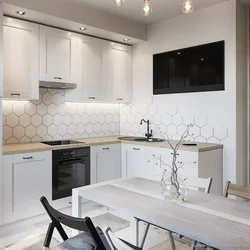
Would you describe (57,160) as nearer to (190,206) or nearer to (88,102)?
(88,102)

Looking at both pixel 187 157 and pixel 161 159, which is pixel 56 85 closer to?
pixel 161 159

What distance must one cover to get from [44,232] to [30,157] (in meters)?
0.82

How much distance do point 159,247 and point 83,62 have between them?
8.49 ft

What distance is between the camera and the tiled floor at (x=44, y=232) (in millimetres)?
2520

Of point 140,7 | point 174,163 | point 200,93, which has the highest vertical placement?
point 140,7

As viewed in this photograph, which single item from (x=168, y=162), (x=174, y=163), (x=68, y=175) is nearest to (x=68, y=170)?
(x=68, y=175)

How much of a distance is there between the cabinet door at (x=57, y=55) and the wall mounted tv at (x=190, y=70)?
1.29m

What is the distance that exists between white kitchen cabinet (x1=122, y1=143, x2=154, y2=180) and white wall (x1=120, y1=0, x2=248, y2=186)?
2.02 ft

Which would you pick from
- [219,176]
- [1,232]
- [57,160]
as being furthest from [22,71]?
[219,176]

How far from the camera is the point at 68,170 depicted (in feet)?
11.0

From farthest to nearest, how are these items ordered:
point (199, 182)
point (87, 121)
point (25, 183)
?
point (87, 121) < point (25, 183) < point (199, 182)

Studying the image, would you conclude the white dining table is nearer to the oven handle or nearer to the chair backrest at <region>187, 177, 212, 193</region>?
the chair backrest at <region>187, 177, 212, 193</region>


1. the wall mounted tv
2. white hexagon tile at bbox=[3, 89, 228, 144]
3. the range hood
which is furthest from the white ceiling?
white hexagon tile at bbox=[3, 89, 228, 144]

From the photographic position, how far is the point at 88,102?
416 cm
